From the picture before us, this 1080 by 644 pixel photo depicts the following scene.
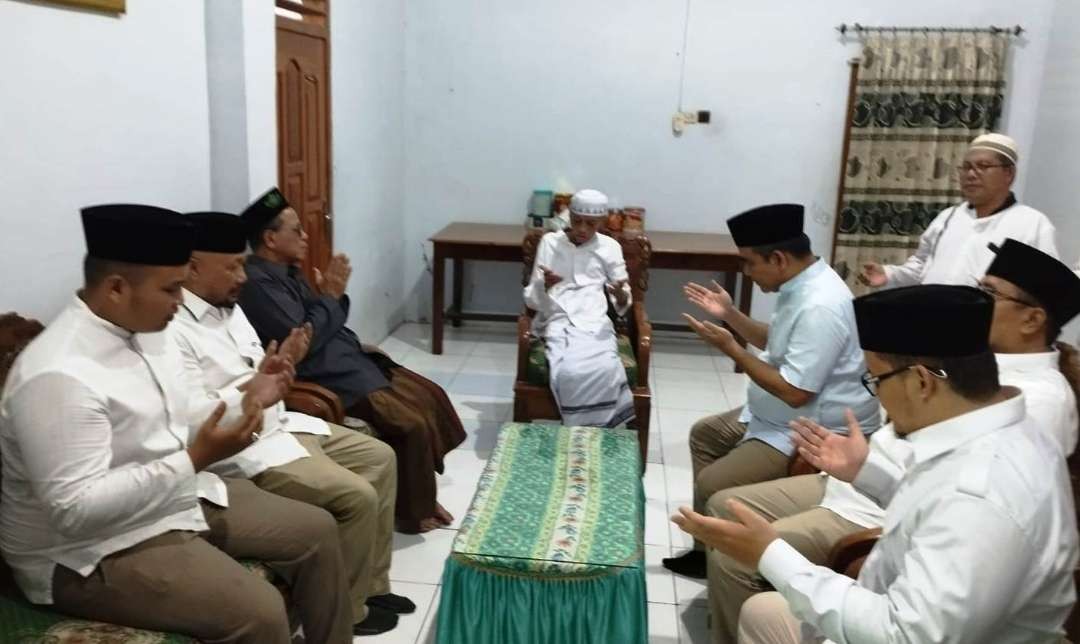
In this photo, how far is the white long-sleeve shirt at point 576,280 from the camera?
404cm

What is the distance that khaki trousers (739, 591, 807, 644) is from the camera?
1.81 m

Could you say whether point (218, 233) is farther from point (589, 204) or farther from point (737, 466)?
point (589, 204)

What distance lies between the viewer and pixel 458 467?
3.80 meters

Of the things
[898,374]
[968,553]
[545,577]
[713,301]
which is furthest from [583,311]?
[968,553]

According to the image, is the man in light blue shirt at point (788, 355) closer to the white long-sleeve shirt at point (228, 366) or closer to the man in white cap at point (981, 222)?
the man in white cap at point (981, 222)

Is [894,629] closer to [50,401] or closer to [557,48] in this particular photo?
[50,401]

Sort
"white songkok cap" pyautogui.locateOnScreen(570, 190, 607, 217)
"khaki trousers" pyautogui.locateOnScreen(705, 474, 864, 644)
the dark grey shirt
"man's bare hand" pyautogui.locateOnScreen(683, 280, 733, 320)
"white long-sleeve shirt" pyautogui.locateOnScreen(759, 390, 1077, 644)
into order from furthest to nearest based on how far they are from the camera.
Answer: "white songkok cap" pyautogui.locateOnScreen(570, 190, 607, 217) → "man's bare hand" pyautogui.locateOnScreen(683, 280, 733, 320) → the dark grey shirt → "khaki trousers" pyautogui.locateOnScreen(705, 474, 864, 644) → "white long-sleeve shirt" pyautogui.locateOnScreen(759, 390, 1077, 644)

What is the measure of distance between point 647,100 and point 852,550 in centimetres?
429

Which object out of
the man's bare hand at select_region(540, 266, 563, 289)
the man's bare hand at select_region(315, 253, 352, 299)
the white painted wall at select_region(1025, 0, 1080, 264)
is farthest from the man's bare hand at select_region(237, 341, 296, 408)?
the white painted wall at select_region(1025, 0, 1080, 264)

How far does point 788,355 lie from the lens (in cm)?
260

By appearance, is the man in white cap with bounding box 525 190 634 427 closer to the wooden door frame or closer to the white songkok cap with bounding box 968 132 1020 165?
the wooden door frame

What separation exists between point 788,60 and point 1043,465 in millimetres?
4762

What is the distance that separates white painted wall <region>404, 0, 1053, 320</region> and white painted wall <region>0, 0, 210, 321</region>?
10.00ft

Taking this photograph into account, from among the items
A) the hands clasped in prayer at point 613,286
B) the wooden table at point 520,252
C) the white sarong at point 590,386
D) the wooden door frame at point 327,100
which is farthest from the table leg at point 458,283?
the white sarong at point 590,386
